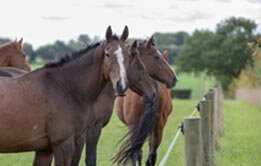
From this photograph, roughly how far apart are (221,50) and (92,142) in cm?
7215

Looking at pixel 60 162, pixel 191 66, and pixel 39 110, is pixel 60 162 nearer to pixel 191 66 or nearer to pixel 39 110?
pixel 39 110

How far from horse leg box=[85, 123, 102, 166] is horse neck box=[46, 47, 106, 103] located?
84.1 inches

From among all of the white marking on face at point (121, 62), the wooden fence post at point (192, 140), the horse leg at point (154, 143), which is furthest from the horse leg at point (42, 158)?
the horse leg at point (154, 143)

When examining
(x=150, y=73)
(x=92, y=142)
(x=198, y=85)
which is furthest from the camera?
(x=198, y=85)

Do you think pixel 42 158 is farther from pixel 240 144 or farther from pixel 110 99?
pixel 240 144

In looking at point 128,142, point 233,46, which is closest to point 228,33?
point 233,46

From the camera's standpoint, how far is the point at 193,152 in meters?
5.60

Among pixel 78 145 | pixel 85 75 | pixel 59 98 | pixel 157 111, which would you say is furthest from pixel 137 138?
pixel 157 111

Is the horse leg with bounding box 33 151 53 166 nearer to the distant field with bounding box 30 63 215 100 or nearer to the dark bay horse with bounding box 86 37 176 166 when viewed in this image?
the dark bay horse with bounding box 86 37 176 166

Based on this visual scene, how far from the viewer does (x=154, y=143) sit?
1148 cm

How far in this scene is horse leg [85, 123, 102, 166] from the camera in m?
9.73

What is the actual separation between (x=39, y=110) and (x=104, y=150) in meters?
8.15

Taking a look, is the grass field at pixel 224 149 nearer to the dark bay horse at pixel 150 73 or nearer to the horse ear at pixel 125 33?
the dark bay horse at pixel 150 73

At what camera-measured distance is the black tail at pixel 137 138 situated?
27.5 feet
